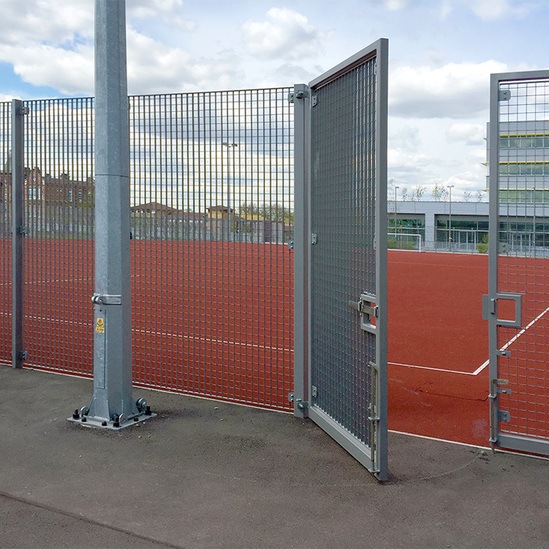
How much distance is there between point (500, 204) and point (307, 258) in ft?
5.80

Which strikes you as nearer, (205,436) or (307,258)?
(205,436)

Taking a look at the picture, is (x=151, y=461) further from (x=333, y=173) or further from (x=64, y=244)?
(x=64, y=244)

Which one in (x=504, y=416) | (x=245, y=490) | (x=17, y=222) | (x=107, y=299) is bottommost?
(x=245, y=490)

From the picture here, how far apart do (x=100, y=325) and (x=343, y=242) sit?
2370 millimetres

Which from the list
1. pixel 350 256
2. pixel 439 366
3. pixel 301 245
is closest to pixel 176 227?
pixel 301 245

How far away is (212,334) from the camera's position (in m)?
7.82

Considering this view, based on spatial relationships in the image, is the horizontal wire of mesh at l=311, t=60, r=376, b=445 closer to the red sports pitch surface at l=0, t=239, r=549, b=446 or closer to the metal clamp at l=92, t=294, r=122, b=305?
the red sports pitch surface at l=0, t=239, r=549, b=446

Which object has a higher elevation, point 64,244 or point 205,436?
point 64,244

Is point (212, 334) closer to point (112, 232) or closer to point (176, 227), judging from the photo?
point (176, 227)

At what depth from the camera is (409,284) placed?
21.6 m

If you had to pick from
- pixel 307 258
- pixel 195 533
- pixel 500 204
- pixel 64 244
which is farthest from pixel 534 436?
pixel 64 244

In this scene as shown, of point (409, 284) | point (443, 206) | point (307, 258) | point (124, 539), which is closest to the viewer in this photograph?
point (124, 539)

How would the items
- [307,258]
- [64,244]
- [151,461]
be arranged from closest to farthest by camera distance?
[151,461] → [307,258] → [64,244]

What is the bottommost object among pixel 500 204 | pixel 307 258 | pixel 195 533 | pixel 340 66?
pixel 195 533
